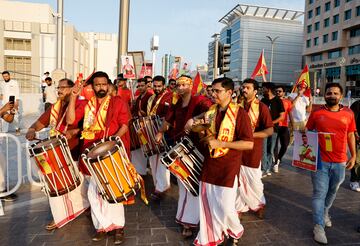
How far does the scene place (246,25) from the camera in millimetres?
96438

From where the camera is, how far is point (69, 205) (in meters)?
4.44

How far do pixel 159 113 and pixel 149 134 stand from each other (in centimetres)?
71

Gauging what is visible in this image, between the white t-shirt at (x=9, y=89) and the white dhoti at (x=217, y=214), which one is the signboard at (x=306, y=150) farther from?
the white t-shirt at (x=9, y=89)

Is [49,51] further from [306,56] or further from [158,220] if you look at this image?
[306,56]

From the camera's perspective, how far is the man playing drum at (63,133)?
4297 millimetres

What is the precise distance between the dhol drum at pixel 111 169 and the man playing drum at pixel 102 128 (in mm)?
245

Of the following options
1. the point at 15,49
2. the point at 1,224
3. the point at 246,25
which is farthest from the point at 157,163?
the point at 246,25

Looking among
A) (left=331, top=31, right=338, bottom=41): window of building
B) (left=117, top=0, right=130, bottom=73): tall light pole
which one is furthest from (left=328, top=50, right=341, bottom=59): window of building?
(left=117, top=0, right=130, bottom=73): tall light pole

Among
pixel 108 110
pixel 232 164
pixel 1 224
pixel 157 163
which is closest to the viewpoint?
pixel 232 164

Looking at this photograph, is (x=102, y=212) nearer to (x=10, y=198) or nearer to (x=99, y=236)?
(x=99, y=236)

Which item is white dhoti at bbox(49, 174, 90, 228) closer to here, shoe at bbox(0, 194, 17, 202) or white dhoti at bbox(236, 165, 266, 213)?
shoe at bbox(0, 194, 17, 202)

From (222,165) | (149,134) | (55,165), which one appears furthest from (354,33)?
(55,165)

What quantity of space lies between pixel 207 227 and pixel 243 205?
49.3 inches

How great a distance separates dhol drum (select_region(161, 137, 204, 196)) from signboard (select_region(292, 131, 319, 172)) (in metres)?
1.37
